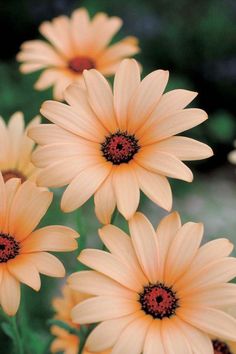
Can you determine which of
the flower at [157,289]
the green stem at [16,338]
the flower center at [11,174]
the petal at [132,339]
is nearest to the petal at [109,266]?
the flower at [157,289]

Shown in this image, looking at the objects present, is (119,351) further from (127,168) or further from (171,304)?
(127,168)

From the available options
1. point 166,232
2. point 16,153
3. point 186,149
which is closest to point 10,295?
point 166,232

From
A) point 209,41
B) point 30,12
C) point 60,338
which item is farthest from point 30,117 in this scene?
point 60,338

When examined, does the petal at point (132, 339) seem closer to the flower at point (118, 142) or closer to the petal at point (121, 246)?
the petal at point (121, 246)

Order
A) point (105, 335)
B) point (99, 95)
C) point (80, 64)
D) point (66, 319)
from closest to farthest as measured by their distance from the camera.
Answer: point (105, 335)
point (99, 95)
point (66, 319)
point (80, 64)

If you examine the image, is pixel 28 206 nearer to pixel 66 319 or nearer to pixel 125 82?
pixel 125 82
